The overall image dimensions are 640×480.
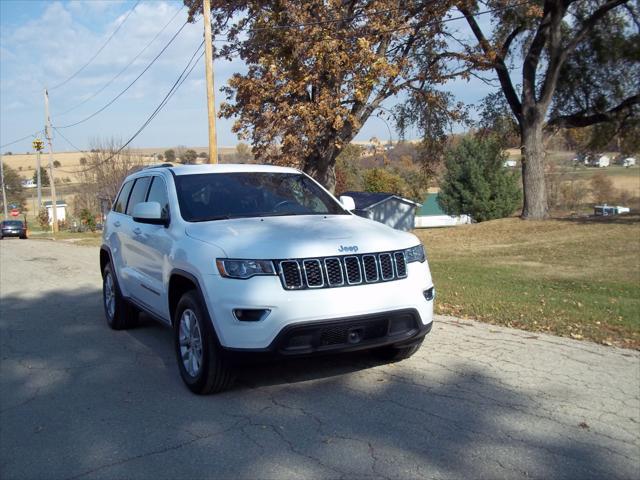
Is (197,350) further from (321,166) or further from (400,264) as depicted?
(321,166)

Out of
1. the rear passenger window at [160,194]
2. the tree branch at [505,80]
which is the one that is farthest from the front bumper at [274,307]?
the tree branch at [505,80]

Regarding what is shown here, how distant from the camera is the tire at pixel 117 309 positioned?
699cm

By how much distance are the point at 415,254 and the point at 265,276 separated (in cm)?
139

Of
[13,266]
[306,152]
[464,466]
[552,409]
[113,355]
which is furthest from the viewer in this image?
[306,152]

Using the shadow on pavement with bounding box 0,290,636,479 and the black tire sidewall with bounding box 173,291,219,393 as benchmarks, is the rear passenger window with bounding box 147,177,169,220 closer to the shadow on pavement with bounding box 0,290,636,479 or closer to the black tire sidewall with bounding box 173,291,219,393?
the black tire sidewall with bounding box 173,291,219,393

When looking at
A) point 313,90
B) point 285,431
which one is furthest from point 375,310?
point 313,90

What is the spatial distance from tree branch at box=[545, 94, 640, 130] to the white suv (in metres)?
20.2

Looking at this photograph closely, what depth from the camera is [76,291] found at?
1048 cm

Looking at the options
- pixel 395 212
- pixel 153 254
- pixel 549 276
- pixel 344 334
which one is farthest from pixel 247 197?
pixel 395 212

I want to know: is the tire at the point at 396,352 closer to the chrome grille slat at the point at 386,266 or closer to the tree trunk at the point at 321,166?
the chrome grille slat at the point at 386,266

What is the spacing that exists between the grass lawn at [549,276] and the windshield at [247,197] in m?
2.91

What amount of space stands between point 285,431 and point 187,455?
26.5 inches

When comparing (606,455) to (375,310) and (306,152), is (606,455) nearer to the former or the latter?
(375,310)

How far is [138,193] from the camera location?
6.81 meters
